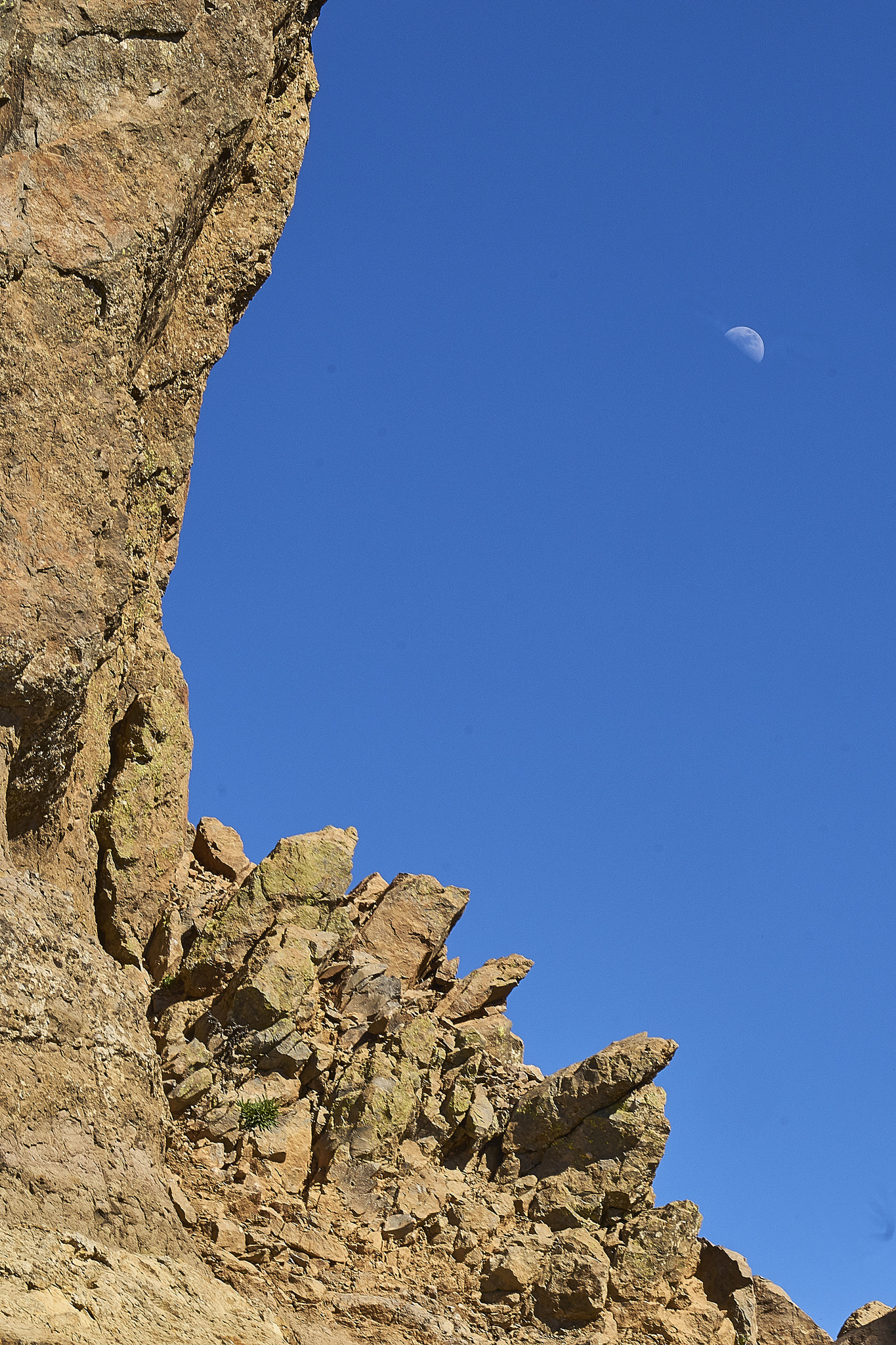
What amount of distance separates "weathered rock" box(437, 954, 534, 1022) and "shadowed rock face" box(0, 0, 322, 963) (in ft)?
33.6

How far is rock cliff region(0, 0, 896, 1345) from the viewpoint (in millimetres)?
11281

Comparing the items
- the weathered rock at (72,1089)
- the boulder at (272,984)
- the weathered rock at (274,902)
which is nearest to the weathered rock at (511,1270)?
the boulder at (272,984)

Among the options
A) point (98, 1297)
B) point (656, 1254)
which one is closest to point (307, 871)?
point (656, 1254)

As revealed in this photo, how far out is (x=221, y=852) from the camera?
2469 cm

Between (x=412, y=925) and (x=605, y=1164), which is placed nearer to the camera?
(x=605, y=1164)

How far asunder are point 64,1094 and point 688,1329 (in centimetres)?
1351

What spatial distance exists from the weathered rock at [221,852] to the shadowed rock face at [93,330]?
721 cm

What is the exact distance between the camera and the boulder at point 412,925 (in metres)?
24.1

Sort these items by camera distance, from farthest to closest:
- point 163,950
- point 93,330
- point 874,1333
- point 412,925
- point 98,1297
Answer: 1. point 412,925
2. point 874,1333
3. point 163,950
4. point 93,330
5. point 98,1297

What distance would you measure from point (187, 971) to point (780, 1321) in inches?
493

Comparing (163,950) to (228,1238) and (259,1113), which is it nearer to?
(259,1113)

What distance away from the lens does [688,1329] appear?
19719mm

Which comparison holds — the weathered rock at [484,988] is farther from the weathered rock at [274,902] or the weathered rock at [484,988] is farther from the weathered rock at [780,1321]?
the weathered rock at [780,1321]

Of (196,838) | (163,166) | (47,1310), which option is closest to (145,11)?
(163,166)
